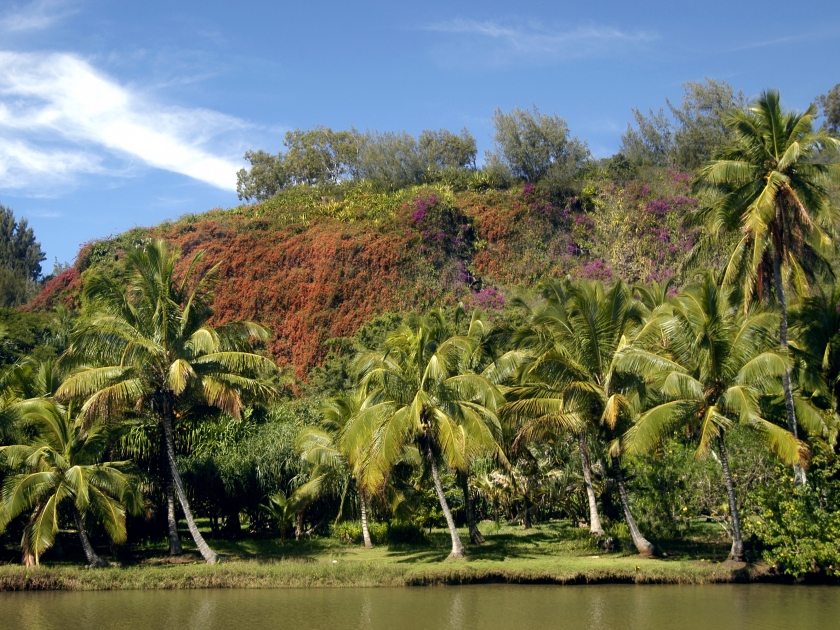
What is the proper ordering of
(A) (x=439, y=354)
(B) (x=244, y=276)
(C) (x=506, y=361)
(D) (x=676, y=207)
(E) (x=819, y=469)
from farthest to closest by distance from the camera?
(B) (x=244, y=276) < (D) (x=676, y=207) < (C) (x=506, y=361) < (A) (x=439, y=354) < (E) (x=819, y=469)

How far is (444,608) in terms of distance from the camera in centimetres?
1781

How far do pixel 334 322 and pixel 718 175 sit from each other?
31767mm

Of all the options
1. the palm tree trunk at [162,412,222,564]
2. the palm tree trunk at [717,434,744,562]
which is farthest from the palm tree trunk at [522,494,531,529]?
the palm tree trunk at [162,412,222,564]

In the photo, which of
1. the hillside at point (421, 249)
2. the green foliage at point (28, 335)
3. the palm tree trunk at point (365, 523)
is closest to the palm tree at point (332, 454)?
the palm tree trunk at point (365, 523)

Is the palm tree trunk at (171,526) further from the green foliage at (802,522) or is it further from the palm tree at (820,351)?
the palm tree at (820,351)

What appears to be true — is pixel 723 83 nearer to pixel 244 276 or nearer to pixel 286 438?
pixel 244 276

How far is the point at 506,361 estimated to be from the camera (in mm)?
25641

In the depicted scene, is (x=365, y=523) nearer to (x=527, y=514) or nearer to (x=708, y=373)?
(x=527, y=514)

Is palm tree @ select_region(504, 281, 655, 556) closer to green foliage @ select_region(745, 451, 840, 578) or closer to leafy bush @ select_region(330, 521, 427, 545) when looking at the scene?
green foliage @ select_region(745, 451, 840, 578)

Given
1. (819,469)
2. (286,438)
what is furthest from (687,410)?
(286,438)

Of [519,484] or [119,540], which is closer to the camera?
[119,540]

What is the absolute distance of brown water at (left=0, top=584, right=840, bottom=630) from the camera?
16141 mm

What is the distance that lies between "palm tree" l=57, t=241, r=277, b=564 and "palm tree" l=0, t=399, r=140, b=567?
1.15 m

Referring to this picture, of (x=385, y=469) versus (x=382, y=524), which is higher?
(x=385, y=469)
